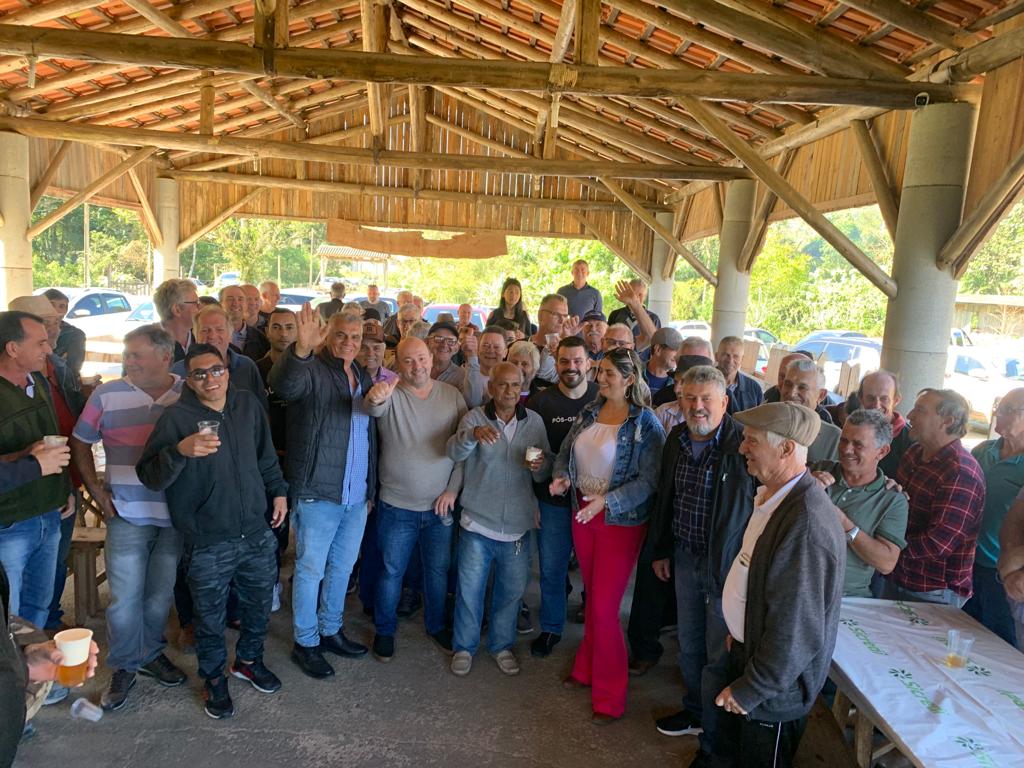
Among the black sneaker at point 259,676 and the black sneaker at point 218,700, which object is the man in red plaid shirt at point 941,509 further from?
the black sneaker at point 218,700

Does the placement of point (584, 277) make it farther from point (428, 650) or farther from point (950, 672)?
point (950, 672)

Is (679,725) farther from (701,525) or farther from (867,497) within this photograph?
(867,497)

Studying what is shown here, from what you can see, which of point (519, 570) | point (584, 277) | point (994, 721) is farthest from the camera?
point (584, 277)

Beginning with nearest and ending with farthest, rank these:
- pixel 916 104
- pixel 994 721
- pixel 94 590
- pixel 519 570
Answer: pixel 994 721, pixel 519 570, pixel 94 590, pixel 916 104

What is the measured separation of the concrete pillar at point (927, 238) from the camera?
16.9 ft

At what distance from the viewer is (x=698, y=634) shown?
328 cm

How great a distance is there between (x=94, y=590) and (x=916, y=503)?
15.1 feet

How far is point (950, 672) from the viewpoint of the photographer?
2.42 meters

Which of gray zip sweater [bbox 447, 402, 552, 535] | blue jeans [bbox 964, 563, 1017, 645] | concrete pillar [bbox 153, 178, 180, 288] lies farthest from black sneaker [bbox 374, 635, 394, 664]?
concrete pillar [bbox 153, 178, 180, 288]

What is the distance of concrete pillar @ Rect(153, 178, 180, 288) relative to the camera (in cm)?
1333

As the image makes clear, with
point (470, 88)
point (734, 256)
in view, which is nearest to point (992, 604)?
point (734, 256)

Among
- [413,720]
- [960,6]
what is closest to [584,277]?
[960,6]

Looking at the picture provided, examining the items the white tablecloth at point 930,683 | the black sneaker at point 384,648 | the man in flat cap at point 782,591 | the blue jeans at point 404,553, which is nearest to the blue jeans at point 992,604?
the white tablecloth at point 930,683

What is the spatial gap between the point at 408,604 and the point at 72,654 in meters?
2.58
